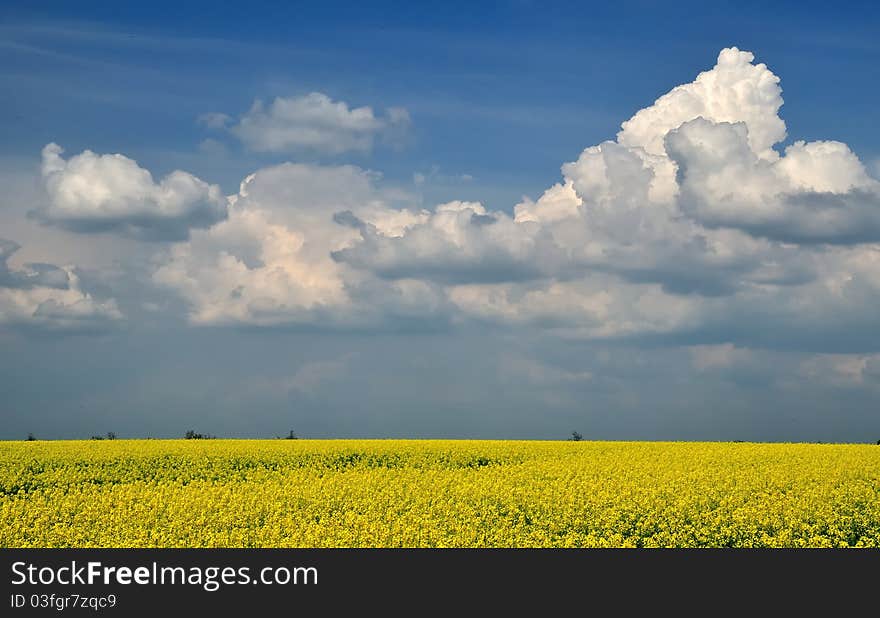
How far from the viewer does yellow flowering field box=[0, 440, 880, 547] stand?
A: 17.5 m

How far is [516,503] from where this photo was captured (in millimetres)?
21016

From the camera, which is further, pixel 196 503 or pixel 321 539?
pixel 196 503

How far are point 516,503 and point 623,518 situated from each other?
294 centimetres

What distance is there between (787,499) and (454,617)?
36.9 feet

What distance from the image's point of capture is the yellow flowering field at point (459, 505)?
17469 millimetres

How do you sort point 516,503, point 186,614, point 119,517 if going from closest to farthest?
point 186,614 → point 119,517 → point 516,503

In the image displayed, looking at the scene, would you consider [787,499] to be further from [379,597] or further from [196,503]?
[196,503]

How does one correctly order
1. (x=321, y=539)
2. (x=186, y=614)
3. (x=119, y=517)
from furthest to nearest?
(x=119, y=517) → (x=321, y=539) → (x=186, y=614)

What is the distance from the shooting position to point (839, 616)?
43.0 feet

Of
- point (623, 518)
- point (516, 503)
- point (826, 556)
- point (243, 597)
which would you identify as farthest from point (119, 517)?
point (826, 556)

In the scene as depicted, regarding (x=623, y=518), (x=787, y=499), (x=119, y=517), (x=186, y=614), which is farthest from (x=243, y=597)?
(x=787, y=499)

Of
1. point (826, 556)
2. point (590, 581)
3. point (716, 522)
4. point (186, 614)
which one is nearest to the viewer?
point (186, 614)

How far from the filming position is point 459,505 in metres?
20.5

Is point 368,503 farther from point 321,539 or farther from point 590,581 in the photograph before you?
point 590,581
